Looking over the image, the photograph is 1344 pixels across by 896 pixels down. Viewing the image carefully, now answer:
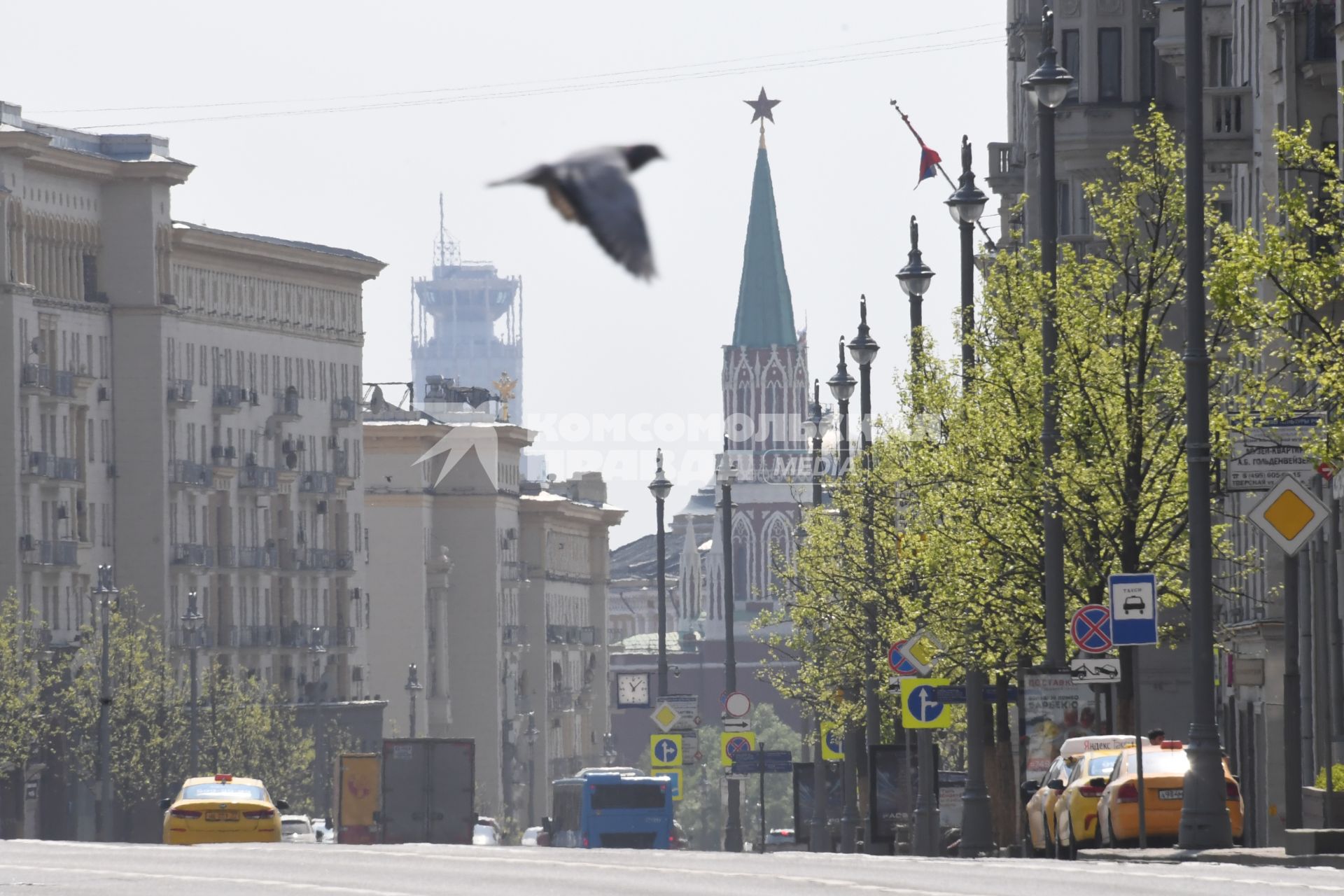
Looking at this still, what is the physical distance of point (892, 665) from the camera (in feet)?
165

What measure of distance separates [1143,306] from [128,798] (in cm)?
7700

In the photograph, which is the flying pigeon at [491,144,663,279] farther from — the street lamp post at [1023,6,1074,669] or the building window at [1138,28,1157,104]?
the building window at [1138,28,1157,104]

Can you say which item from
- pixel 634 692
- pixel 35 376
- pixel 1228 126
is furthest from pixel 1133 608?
pixel 35 376

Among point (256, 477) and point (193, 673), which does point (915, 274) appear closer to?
point (193, 673)

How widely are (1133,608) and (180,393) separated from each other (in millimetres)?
99521

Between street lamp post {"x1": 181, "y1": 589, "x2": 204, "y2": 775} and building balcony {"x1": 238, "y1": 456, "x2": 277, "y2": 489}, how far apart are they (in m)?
6.48

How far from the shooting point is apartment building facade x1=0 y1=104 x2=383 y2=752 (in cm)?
12200

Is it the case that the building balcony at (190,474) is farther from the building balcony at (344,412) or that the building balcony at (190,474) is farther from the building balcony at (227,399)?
the building balcony at (344,412)

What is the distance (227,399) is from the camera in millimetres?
137875

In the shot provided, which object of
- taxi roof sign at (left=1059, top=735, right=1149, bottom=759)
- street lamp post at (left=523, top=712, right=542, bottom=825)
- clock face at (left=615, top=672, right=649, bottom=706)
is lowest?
street lamp post at (left=523, top=712, right=542, bottom=825)

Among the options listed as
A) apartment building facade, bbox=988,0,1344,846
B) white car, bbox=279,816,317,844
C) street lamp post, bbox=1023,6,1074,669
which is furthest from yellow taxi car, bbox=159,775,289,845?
white car, bbox=279,816,317,844

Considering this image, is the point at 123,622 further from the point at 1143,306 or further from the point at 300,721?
the point at 1143,306

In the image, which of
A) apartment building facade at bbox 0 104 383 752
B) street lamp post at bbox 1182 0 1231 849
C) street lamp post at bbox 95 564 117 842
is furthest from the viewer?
apartment building facade at bbox 0 104 383 752

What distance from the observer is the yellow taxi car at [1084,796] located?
37844mm
